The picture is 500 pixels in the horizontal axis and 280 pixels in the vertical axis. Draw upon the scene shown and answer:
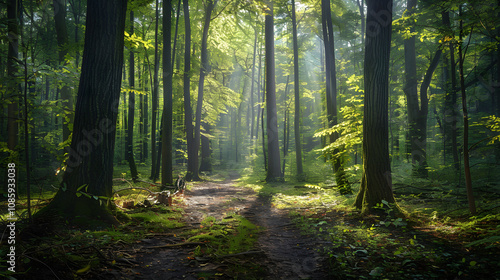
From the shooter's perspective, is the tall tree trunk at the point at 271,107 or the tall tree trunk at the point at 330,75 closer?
the tall tree trunk at the point at 330,75

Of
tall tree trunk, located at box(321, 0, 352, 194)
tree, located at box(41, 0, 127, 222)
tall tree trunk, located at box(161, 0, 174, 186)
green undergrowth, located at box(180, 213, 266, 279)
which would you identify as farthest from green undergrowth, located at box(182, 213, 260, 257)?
tall tree trunk, located at box(321, 0, 352, 194)

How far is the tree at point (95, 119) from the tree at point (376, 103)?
5.44 meters

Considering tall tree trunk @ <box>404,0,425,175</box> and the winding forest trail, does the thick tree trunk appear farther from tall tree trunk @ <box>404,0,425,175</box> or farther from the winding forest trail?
tall tree trunk @ <box>404,0,425,175</box>

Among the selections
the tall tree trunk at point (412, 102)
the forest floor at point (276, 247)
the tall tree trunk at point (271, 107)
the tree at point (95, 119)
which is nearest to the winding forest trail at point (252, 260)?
the forest floor at point (276, 247)

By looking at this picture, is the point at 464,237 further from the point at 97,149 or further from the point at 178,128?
the point at 178,128

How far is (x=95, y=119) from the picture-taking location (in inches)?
190

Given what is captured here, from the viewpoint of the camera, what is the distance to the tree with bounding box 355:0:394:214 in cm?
552

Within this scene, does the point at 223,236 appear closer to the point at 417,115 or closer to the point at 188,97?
the point at 188,97

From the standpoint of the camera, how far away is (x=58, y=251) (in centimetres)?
301

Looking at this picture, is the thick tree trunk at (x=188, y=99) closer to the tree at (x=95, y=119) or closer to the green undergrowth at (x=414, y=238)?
the tree at (x=95, y=119)

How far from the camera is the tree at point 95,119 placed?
4711 mm

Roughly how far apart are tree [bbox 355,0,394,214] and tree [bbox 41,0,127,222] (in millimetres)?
5443

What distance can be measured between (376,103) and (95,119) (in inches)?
232

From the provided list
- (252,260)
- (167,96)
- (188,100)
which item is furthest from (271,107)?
(252,260)
